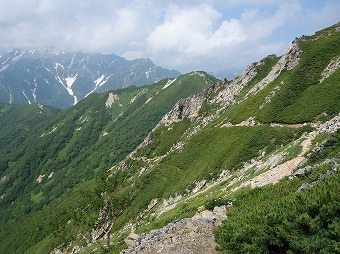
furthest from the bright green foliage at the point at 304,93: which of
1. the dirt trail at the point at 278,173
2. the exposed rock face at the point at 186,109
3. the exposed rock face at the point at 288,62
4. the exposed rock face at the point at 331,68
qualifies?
the exposed rock face at the point at 186,109

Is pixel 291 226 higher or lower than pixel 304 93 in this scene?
higher

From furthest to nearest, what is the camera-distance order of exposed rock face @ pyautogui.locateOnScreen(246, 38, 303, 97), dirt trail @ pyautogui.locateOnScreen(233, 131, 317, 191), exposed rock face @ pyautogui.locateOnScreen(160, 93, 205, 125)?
1. exposed rock face @ pyautogui.locateOnScreen(160, 93, 205, 125)
2. exposed rock face @ pyautogui.locateOnScreen(246, 38, 303, 97)
3. dirt trail @ pyautogui.locateOnScreen(233, 131, 317, 191)

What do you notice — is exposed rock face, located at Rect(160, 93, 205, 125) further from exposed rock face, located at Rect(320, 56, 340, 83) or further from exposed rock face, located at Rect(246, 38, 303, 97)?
exposed rock face, located at Rect(320, 56, 340, 83)

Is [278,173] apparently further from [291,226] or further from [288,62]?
[288,62]

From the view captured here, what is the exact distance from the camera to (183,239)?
24.0 m

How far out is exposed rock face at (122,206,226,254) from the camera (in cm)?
2295

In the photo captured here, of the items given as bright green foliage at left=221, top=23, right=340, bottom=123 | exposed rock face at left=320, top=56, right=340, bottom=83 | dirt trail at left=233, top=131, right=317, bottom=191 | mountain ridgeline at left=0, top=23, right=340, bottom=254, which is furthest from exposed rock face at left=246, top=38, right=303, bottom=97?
dirt trail at left=233, top=131, right=317, bottom=191

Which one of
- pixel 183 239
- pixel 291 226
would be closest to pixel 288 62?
pixel 183 239

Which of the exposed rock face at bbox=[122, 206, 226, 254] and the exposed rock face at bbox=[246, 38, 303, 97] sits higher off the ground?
the exposed rock face at bbox=[246, 38, 303, 97]

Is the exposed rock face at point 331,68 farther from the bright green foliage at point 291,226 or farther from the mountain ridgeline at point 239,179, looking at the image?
the bright green foliage at point 291,226

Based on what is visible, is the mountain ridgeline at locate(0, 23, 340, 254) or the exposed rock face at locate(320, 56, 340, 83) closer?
the mountain ridgeline at locate(0, 23, 340, 254)

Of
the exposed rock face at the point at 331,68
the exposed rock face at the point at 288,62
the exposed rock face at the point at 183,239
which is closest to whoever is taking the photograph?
the exposed rock face at the point at 183,239

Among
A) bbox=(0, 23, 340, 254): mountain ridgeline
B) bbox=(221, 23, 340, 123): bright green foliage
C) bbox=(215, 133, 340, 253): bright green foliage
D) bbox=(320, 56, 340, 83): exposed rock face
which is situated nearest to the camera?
bbox=(215, 133, 340, 253): bright green foliage

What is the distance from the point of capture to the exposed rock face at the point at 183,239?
75.3 feet
